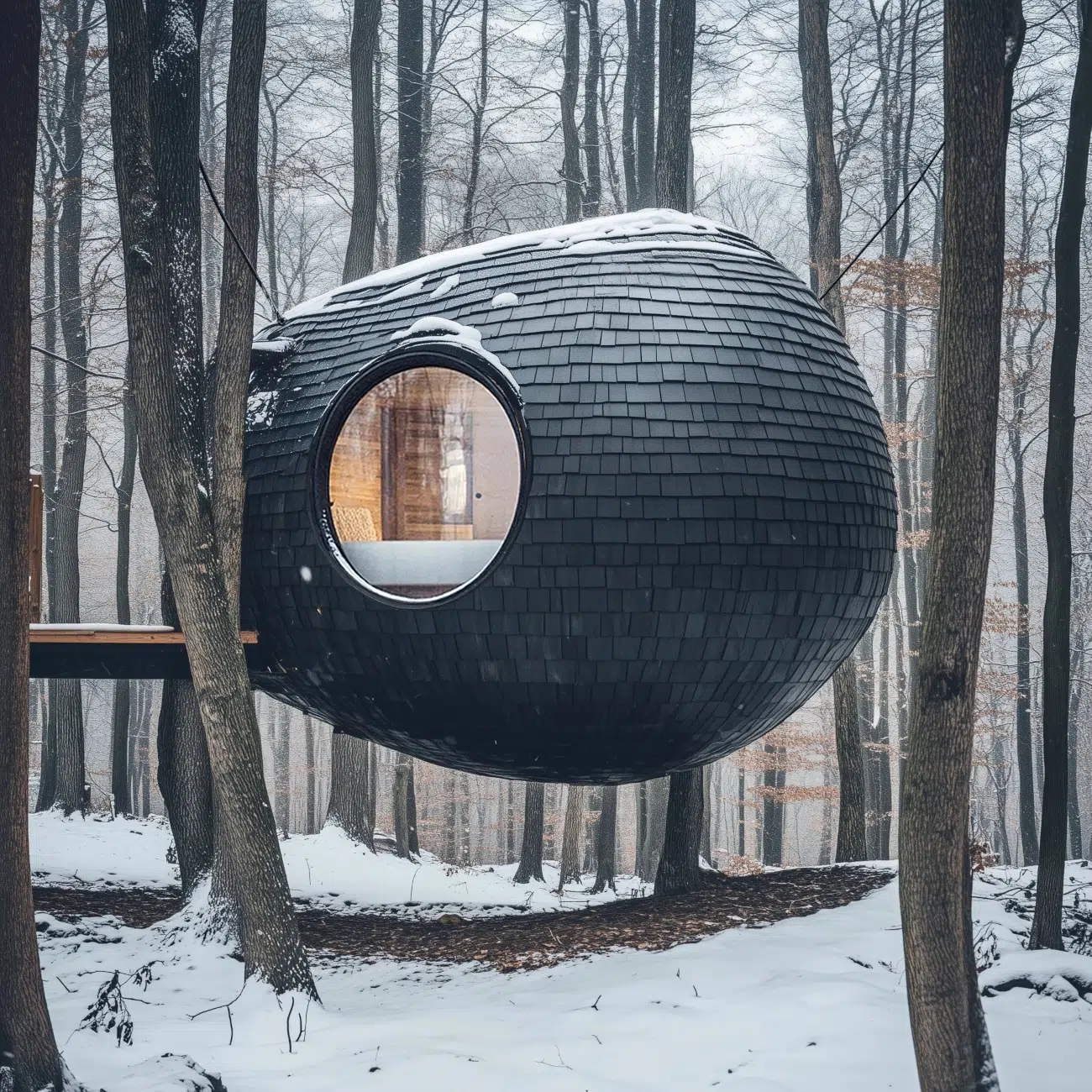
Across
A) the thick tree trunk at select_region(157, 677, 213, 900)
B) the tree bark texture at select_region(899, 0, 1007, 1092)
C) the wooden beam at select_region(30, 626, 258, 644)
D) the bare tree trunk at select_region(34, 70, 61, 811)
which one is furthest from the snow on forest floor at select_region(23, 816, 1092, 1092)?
the bare tree trunk at select_region(34, 70, 61, 811)

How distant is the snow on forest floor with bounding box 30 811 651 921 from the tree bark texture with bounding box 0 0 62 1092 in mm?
4991

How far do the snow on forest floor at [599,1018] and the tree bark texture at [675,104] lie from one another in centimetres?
624

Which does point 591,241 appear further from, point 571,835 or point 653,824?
point 571,835

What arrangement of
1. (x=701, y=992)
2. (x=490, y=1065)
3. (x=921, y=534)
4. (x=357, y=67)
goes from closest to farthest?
(x=490, y=1065)
(x=701, y=992)
(x=357, y=67)
(x=921, y=534)

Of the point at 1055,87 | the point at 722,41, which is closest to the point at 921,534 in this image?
the point at 1055,87

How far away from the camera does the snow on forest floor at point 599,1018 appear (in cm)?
483

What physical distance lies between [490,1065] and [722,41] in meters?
15.2

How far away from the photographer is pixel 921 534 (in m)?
15.7

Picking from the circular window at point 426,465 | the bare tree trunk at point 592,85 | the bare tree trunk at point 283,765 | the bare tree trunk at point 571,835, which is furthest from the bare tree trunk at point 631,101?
the bare tree trunk at point 283,765

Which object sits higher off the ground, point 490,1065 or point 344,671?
point 344,671

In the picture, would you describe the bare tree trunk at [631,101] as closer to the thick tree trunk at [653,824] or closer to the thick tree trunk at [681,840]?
the thick tree trunk at [653,824]

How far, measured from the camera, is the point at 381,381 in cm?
604

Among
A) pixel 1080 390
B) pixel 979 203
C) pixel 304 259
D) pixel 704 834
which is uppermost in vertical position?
pixel 304 259

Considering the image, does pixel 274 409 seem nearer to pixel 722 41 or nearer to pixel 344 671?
pixel 344 671
